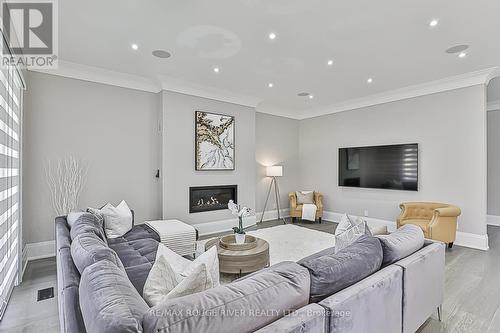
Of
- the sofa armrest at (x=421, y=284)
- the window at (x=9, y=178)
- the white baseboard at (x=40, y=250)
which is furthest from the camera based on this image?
the white baseboard at (x=40, y=250)

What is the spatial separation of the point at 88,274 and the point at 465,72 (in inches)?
226

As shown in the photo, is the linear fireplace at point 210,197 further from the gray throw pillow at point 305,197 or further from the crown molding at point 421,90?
the crown molding at point 421,90

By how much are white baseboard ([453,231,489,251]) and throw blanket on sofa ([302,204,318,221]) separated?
2638 millimetres

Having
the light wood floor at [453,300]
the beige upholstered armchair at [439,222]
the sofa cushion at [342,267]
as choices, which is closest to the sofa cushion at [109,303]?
the sofa cushion at [342,267]

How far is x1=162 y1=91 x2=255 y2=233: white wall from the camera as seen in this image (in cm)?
493

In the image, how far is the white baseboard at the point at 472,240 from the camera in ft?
14.6

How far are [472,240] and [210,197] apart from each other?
186 inches

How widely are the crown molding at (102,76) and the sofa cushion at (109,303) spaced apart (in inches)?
156

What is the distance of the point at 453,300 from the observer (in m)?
2.76

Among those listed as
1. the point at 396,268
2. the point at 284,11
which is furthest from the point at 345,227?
the point at 284,11

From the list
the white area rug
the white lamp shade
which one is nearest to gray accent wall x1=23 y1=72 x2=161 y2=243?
the white area rug

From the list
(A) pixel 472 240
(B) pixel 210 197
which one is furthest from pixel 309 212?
(A) pixel 472 240

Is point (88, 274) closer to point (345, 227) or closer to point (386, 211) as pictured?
point (345, 227)

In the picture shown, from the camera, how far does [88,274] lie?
4.32 feet
